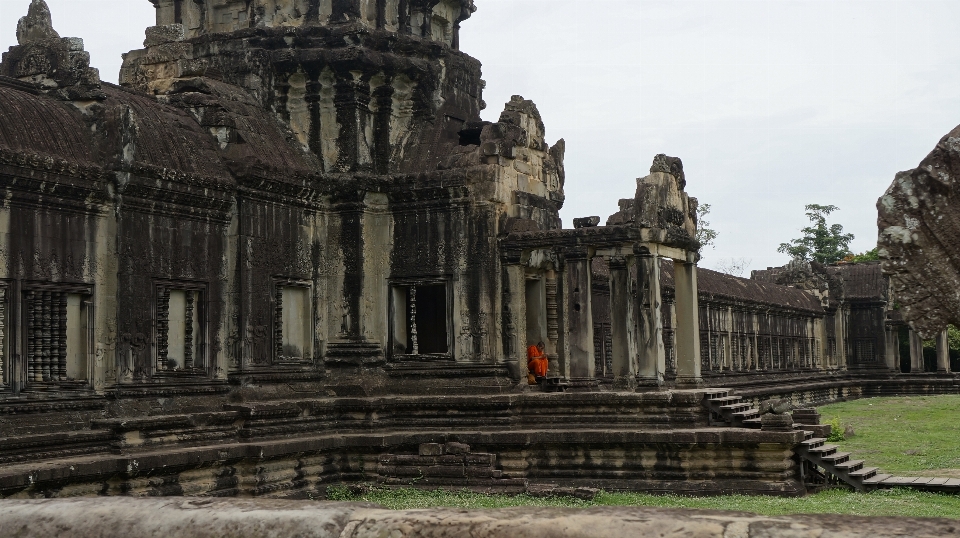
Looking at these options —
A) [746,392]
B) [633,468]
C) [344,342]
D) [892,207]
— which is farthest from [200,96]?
[746,392]

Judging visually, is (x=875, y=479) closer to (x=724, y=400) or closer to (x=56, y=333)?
(x=724, y=400)

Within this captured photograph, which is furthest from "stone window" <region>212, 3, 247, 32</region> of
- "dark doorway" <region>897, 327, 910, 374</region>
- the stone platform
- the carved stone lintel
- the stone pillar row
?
"dark doorway" <region>897, 327, 910, 374</region>

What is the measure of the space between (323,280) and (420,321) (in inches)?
69.9

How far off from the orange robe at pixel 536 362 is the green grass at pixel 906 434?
5659 mm

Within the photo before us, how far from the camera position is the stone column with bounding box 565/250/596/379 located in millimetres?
18031

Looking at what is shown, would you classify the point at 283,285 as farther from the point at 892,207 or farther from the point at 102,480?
the point at 892,207

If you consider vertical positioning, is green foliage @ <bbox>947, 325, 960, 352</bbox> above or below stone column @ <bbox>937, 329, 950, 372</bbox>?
above

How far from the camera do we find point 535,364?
18406mm

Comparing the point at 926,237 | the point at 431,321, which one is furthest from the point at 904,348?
the point at 926,237

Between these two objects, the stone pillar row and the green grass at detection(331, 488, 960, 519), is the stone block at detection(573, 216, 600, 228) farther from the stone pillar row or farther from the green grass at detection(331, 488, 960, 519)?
the green grass at detection(331, 488, 960, 519)

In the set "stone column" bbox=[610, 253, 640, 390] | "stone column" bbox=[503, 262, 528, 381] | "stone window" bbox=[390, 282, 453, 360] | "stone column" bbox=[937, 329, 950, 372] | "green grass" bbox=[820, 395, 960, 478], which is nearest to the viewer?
"stone column" bbox=[610, 253, 640, 390]

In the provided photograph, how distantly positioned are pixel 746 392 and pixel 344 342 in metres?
15.7

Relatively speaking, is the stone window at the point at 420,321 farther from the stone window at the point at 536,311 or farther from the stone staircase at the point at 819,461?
the stone staircase at the point at 819,461

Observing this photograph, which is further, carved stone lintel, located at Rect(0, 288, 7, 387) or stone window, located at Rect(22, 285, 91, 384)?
stone window, located at Rect(22, 285, 91, 384)
